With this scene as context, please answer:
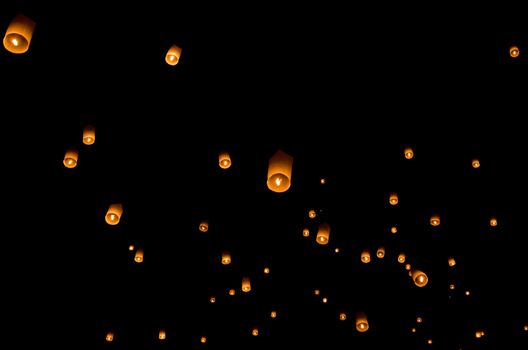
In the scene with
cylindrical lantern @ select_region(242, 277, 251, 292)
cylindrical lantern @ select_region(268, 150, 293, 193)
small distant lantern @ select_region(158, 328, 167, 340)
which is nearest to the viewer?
cylindrical lantern @ select_region(268, 150, 293, 193)

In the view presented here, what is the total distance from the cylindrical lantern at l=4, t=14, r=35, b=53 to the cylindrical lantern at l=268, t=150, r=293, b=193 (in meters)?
1.43

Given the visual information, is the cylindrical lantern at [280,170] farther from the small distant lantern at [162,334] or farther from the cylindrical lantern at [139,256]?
the small distant lantern at [162,334]

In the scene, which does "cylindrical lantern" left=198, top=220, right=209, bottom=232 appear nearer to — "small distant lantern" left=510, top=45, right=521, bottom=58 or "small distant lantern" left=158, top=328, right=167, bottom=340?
"small distant lantern" left=158, top=328, right=167, bottom=340

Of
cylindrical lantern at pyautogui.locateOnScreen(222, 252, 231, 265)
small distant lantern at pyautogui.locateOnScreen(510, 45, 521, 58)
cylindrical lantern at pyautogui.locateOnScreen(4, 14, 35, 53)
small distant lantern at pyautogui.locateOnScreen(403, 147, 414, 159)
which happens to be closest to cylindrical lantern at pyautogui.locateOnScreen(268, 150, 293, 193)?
cylindrical lantern at pyautogui.locateOnScreen(4, 14, 35, 53)

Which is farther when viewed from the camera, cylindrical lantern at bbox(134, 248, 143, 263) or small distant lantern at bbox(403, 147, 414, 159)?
cylindrical lantern at bbox(134, 248, 143, 263)

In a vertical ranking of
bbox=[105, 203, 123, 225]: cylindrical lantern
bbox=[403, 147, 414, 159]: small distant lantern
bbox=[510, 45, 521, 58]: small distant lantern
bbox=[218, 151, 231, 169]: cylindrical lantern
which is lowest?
bbox=[105, 203, 123, 225]: cylindrical lantern

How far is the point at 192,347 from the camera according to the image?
20.6 ft

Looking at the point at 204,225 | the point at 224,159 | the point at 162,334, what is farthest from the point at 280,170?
the point at 162,334

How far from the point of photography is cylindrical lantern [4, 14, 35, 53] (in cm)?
249

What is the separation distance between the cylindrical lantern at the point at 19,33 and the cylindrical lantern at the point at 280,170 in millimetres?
1431

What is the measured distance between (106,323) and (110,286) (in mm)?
625

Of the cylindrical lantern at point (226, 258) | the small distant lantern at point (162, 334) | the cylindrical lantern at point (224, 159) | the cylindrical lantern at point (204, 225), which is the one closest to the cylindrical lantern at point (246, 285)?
the cylindrical lantern at point (226, 258)

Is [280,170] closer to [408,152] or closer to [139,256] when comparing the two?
[408,152]

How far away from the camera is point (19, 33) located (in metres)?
2.48
